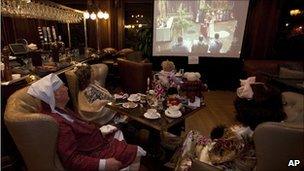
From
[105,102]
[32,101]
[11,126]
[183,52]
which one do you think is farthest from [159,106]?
[183,52]

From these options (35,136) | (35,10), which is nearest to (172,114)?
(35,136)

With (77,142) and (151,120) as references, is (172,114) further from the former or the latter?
(77,142)

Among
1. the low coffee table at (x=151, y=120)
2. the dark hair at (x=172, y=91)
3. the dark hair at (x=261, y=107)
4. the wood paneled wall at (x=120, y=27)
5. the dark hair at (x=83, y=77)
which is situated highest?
A: the wood paneled wall at (x=120, y=27)

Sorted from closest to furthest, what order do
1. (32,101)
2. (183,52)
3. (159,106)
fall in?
(32,101) < (159,106) < (183,52)

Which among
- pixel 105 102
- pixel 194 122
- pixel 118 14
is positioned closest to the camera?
pixel 105 102

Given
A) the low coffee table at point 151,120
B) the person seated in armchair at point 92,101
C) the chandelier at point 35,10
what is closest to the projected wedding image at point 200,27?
the chandelier at point 35,10

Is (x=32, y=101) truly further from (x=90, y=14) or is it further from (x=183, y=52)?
(x=90, y=14)

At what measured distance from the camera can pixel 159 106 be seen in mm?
1956

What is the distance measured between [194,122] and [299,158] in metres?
2.28

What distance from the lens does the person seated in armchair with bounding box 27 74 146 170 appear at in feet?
3.84

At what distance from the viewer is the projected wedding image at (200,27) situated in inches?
160

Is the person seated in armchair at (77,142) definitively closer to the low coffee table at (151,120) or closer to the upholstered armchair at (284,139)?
the low coffee table at (151,120)

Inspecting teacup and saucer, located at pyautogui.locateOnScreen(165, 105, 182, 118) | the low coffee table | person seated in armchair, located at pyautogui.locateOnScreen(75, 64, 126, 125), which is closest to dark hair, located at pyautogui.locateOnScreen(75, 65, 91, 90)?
person seated in armchair, located at pyautogui.locateOnScreen(75, 64, 126, 125)

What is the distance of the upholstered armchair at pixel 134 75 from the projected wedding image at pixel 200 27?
121 centimetres
